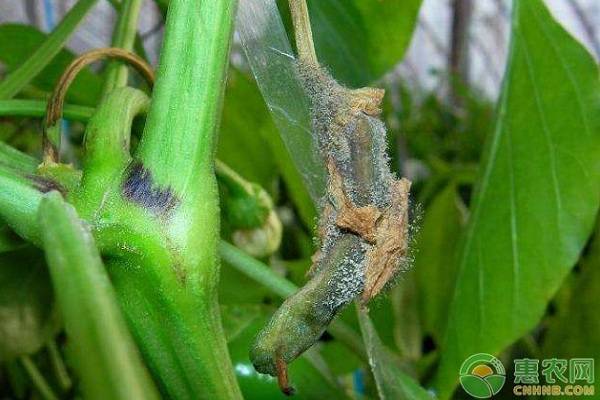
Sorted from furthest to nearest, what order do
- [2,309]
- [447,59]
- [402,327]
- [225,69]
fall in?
[447,59] < [402,327] < [2,309] < [225,69]

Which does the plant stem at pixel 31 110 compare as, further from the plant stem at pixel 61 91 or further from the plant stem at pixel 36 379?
the plant stem at pixel 36 379

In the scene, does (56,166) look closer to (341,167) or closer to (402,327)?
(341,167)

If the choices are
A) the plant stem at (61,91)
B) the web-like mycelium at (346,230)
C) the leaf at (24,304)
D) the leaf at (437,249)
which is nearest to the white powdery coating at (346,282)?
the web-like mycelium at (346,230)

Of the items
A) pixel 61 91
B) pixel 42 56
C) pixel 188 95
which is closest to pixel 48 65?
pixel 42 56

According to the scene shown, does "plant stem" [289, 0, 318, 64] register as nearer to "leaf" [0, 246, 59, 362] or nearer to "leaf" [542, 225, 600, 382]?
"leaf" [0, 246, 59, 362]

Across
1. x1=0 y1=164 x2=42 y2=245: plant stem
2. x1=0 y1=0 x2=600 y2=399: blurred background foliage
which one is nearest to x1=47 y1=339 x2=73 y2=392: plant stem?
x1=0 y1=0 x2=600 y2=399: blurred background foliage

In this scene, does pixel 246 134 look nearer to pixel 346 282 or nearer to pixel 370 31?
pixel 370 31

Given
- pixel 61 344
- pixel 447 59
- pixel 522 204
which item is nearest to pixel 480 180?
pixel 522 204
